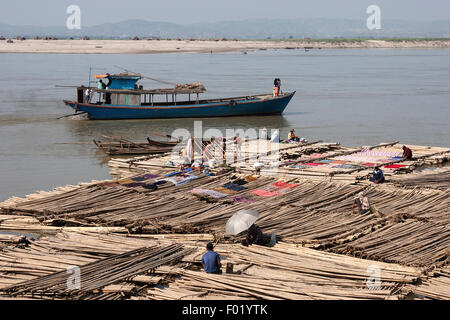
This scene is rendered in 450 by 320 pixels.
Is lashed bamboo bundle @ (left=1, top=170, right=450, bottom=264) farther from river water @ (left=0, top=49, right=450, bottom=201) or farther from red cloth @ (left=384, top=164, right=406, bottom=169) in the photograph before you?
river water @ (left=0, top=49, right=450, bottom=201)

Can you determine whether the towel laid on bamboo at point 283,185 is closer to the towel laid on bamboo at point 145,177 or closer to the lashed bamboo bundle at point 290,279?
the towel laid on bamboo at point 145,177

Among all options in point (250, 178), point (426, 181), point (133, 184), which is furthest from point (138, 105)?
point (426, 181)

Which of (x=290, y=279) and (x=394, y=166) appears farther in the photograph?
(x=394, y=166)

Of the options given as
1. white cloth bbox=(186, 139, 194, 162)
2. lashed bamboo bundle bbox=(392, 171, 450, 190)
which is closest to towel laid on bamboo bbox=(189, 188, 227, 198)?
white cloth bbox=(186, 139, 194, 162)

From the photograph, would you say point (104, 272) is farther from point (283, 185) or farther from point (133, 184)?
point (283, 185)

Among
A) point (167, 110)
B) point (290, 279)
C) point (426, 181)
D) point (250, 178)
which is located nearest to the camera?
point (290, 279)

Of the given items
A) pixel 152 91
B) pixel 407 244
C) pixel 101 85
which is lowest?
pixel 407 244

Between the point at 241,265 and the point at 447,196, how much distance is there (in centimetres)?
687

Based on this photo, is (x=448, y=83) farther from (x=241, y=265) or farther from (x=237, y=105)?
(x=241, y=265)

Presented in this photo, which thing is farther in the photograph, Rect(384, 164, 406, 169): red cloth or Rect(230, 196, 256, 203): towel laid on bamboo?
Rect(384, 164, 406, 169): red cloth

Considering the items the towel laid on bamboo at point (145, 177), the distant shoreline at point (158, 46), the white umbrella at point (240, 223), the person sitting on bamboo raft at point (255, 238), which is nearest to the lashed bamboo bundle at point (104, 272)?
the white umbrella at point (240, 223)

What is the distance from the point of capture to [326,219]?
14836 millimetres

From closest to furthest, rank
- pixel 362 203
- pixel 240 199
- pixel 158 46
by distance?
pixel 362 203 → pixel 240 199 → pixel 158 46

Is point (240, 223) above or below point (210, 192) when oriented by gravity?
above
